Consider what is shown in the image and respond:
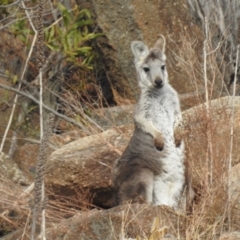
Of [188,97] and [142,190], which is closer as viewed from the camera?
[142,190]

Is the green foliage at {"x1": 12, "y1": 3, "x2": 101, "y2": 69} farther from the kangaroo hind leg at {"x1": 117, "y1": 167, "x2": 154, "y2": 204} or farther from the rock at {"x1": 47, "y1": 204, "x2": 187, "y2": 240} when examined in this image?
the rock at {"x1": 47, "y1": 204, "x2": 187, "y2": 240}

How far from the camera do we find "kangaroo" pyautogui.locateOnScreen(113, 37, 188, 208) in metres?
9.22

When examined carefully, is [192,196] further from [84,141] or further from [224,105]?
[84,141]

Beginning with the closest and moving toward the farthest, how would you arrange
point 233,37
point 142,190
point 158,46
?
point 142,190 < point 158,46 < point 233,37

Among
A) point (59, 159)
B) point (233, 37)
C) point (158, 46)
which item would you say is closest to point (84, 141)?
point (59, 159)

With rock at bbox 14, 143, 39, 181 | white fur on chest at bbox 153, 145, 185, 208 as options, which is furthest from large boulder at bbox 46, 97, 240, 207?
rock at bbox 14, 143, 39, 181

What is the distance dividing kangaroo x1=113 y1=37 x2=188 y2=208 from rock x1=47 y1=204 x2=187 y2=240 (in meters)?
1.07

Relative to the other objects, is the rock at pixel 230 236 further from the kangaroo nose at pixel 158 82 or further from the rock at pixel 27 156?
the rock at pixel 27 156

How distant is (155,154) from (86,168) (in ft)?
4.00

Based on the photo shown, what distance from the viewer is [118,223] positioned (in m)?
7.87

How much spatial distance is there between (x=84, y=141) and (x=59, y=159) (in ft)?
1.97

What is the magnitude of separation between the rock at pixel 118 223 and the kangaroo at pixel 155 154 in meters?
1.07

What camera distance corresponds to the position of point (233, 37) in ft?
40.9

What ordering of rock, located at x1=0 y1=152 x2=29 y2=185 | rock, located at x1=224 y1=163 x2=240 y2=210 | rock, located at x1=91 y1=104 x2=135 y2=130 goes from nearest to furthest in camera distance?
rock, located at x1=224 y1=163 x2=240 y2=210 < rock, located at x1=0 y1=152 x2=29 y2=185 < rock, located at x1=91 y1=104 x2=135 y2=130
